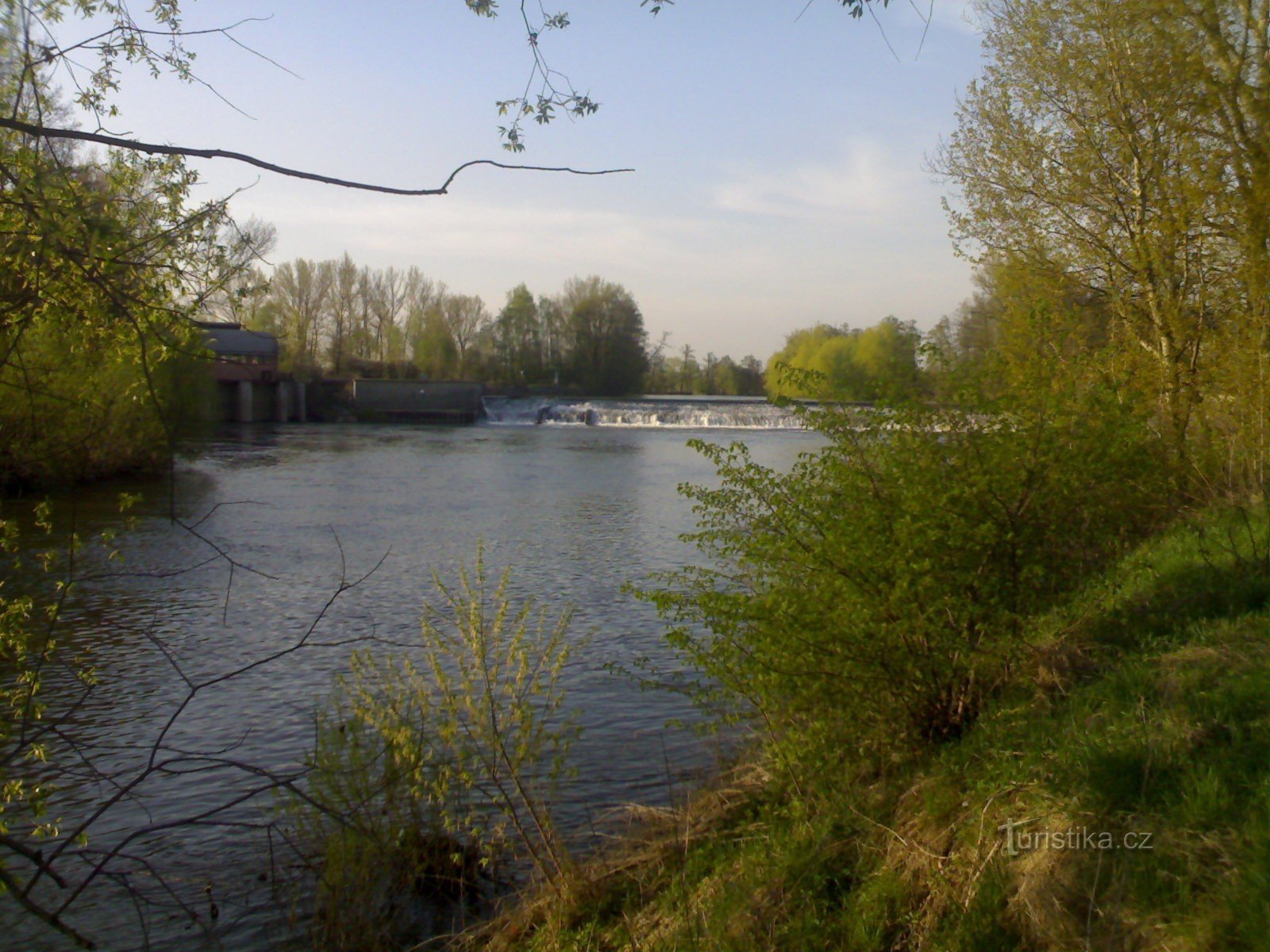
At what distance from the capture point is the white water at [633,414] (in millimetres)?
55969

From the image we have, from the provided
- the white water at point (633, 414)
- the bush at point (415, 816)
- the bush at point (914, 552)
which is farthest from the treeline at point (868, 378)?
the white water at point (633, 414)

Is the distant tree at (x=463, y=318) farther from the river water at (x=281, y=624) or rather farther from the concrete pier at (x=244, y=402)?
the river water at (x=281, y=624)

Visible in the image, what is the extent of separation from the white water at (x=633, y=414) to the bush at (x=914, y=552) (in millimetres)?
47330

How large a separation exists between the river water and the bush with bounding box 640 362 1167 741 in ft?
4.34

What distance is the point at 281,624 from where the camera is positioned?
12.1 meters

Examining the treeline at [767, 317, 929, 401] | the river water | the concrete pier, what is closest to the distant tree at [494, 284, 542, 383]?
the concrete pier

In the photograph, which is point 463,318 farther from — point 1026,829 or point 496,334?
point 1026,829

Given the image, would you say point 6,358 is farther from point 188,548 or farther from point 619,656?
point 188,548

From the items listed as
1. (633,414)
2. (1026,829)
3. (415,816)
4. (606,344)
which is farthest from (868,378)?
(606,344)

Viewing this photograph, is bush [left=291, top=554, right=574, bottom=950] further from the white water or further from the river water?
the white water

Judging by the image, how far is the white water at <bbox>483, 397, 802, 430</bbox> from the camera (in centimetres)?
5597

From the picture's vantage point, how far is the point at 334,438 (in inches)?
1773

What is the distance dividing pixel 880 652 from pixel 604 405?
55.9 meters

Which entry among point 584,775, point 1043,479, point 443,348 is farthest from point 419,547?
point 443,348
